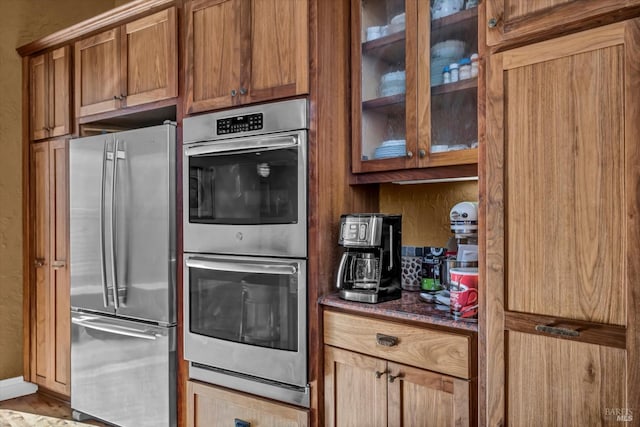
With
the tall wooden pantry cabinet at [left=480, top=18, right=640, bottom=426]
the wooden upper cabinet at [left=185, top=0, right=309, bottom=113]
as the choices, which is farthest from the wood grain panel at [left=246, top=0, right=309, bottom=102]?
the tall wooden pantry cabinet at [left=480, top=18, right=640, bottom=426]

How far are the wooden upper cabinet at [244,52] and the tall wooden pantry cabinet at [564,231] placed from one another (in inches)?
37.6

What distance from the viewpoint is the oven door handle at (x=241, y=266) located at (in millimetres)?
2127

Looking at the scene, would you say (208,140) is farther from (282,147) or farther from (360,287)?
(360,287)

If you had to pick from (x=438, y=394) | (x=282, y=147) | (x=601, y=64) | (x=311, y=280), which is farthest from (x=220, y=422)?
(x=601, y=64)

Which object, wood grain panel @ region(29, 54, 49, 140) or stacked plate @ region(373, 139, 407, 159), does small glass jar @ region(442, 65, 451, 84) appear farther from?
wood grain panel @ region(29, 54, 49, 140)

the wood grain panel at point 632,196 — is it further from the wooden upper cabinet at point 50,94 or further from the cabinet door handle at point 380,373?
the wooden upper cabinet at point 50,94

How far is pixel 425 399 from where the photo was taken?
1.73m

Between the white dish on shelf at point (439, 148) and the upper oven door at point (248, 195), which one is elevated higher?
the white dish on shelf at point (439, 148)

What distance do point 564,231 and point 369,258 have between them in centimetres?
84

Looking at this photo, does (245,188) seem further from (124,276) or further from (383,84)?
(124,276)

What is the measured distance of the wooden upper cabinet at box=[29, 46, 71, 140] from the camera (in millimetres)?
3172

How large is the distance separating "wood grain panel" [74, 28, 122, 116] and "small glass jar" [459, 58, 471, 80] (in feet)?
6.10

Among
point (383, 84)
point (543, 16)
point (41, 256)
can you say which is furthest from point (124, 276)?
point (543, 16)
